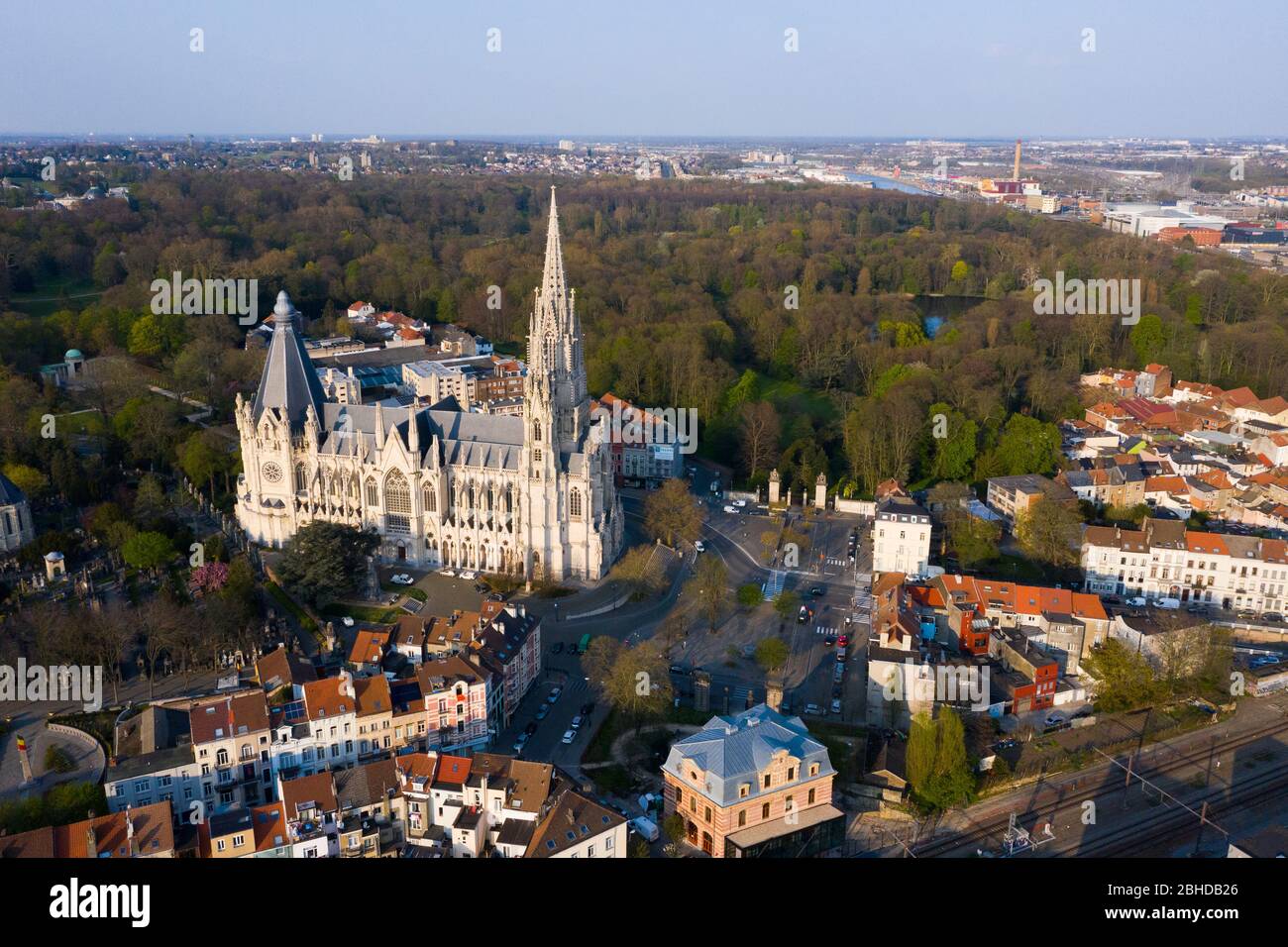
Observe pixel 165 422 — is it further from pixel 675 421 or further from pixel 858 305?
pixel 858 305

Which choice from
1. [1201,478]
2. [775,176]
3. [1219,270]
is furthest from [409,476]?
[775,176]

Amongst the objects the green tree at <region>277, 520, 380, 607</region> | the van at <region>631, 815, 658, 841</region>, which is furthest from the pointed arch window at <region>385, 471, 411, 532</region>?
the van at <region>631, 815, 658, 841</region>

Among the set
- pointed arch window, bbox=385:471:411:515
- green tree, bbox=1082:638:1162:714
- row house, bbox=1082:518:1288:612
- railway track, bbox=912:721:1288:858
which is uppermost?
pointed arch window, bbox=385:471:411:515

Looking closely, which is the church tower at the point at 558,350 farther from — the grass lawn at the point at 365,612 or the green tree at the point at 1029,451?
the green tree at the point at 1029,451

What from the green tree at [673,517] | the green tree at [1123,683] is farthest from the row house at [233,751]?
the green tree at [1123,683]

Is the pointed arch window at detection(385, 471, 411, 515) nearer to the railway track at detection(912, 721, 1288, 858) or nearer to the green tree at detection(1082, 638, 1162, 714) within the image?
the railway track at detection(912, 721, 1288, 858)

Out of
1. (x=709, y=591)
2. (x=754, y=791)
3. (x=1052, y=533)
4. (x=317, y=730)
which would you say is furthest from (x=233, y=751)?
(x=1052, y=533)
